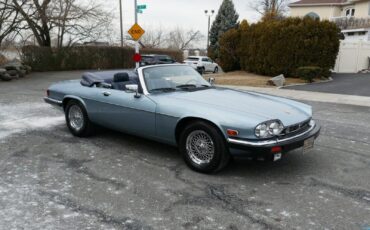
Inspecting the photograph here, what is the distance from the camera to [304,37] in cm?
1817

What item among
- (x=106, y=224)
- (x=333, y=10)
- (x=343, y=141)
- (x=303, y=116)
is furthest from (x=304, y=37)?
(x=333, y=10)

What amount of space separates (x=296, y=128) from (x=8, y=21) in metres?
21.1

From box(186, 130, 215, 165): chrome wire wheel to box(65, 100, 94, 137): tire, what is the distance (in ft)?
7.26

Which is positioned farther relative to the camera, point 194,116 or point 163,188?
point 194,116

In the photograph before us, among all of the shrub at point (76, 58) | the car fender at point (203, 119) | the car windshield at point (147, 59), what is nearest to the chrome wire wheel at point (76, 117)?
the car fender at point (203, 119)

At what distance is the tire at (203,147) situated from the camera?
163 inches

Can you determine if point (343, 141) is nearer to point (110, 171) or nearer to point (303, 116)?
point (303, 116)

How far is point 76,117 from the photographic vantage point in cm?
618

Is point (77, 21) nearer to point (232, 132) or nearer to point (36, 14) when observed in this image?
point (36, 14)

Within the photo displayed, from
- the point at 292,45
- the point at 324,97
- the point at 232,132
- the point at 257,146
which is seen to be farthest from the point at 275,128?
the point at 292,45

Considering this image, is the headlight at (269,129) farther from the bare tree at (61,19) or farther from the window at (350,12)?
the window at (350,12)

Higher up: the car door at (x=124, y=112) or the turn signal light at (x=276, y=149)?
the car door at (x=124, y=112)

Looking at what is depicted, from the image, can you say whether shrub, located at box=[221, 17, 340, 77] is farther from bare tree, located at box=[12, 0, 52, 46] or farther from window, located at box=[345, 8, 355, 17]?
window, located at box=[345, 8, 355, 17]

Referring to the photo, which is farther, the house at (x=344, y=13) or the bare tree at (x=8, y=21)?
the house at (x=344, y=13)
